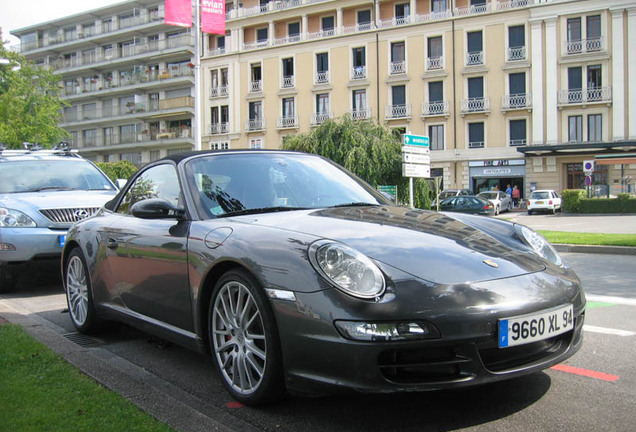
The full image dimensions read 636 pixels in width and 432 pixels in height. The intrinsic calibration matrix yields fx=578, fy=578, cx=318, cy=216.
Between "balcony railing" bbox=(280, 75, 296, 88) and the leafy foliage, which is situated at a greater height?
"balcony railing" bbox=(280, 75, 296, 88)

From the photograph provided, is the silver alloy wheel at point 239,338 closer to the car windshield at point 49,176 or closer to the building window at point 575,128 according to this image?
the car windshield at point 49,176

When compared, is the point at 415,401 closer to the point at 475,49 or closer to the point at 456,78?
the point at 456,78

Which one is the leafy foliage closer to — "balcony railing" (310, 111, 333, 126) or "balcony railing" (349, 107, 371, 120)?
"balcony railing" (310, 111, 333, 126)

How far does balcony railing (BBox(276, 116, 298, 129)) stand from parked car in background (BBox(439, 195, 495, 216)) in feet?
66.5

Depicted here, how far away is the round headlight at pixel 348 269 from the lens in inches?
→ 102

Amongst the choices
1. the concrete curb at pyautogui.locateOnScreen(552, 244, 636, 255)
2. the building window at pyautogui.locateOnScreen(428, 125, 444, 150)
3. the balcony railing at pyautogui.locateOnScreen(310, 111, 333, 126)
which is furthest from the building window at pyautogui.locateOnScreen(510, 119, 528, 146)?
the concrete curb at pyautogui.locateOnScreen(552, 244, 636, 255)

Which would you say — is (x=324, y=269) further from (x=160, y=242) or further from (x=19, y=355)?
(x=19, y=355)

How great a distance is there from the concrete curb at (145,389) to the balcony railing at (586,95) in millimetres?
41233

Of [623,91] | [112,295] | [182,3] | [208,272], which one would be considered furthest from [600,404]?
[623,91]

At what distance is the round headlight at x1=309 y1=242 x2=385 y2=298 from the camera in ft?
8.48

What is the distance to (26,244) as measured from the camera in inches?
261

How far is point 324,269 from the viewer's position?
2.67m

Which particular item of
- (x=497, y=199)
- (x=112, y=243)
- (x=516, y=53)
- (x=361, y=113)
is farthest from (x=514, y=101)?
(x=112, y=243)

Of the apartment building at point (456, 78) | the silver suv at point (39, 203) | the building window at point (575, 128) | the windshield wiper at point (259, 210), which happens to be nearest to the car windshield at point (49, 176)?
the silver suv at point (39, 203)
